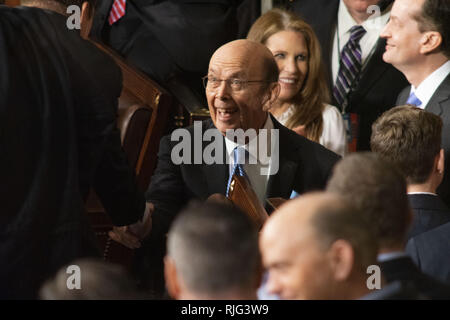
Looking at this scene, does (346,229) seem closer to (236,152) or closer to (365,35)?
(236,152)

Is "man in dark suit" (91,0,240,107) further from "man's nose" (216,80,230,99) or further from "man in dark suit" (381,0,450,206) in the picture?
"man's nose" (216,80,230,99)

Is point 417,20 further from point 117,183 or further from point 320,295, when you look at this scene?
point 320,295

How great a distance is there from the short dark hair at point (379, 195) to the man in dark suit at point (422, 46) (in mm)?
1674

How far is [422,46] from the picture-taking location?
3.52 metres

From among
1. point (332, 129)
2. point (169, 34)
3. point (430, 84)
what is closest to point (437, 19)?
point (430, 84)

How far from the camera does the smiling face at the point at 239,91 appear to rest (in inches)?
121

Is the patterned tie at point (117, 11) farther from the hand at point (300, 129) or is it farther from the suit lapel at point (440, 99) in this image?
the suit lapel at point (440, 99)

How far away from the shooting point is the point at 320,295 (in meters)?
1.57

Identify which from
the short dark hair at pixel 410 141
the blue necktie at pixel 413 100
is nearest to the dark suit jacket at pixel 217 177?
the short dark hair at pixel 410 141

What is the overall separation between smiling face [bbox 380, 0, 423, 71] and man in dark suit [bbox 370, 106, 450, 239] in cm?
82

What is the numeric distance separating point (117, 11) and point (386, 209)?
→ 313 cm

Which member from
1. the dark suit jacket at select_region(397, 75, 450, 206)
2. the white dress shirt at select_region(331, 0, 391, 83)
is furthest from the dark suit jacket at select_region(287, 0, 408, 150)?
the dark suit jacket at select_region(397, 75, 450, 206)

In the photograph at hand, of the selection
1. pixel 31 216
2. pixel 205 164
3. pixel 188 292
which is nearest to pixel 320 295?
pixel 188 292

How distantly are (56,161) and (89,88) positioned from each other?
251 mm
